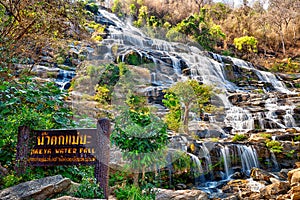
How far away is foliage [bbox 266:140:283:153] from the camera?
8202 millimetres

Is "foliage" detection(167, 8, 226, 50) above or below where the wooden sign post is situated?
above

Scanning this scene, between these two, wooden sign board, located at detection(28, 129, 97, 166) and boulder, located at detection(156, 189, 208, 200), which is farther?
boulder, located at detection(156, 189, 208, 200)

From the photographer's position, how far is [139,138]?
11.8 feet

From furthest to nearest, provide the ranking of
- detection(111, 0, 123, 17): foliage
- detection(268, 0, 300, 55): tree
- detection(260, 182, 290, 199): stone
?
detection(111, 0, 123, 17): foliage < detection(268, 0, 300, 55): tree < detection(260, 182, 290, 199): stone

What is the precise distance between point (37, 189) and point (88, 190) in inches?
22.6

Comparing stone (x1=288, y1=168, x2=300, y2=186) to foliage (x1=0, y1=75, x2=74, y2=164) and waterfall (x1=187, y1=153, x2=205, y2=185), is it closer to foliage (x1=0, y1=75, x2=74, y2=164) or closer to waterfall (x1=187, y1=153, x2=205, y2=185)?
waterfall (x1=187, y1=153, x2=205, y2=185)

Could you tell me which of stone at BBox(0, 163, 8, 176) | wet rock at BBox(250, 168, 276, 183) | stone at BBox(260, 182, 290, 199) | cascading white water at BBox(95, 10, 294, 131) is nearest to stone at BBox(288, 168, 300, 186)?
stone at BBox(260, 182, 290, 199)

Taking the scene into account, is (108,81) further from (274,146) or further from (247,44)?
(247,44)

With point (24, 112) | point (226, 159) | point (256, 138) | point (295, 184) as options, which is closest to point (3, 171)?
point (24, 112)

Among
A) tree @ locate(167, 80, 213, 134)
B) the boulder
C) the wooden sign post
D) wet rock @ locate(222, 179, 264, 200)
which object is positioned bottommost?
wet rock @ locate(222, 179, 264, 200)

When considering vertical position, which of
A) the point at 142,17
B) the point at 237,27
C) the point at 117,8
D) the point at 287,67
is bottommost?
the point at 287,67

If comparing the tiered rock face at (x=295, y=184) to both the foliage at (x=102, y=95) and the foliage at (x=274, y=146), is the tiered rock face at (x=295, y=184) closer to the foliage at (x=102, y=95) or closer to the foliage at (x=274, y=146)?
the foliage at (x=274, y=146)

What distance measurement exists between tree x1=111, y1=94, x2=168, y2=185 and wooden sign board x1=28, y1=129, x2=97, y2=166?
0.44 m

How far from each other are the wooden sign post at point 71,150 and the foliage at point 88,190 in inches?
3.1
